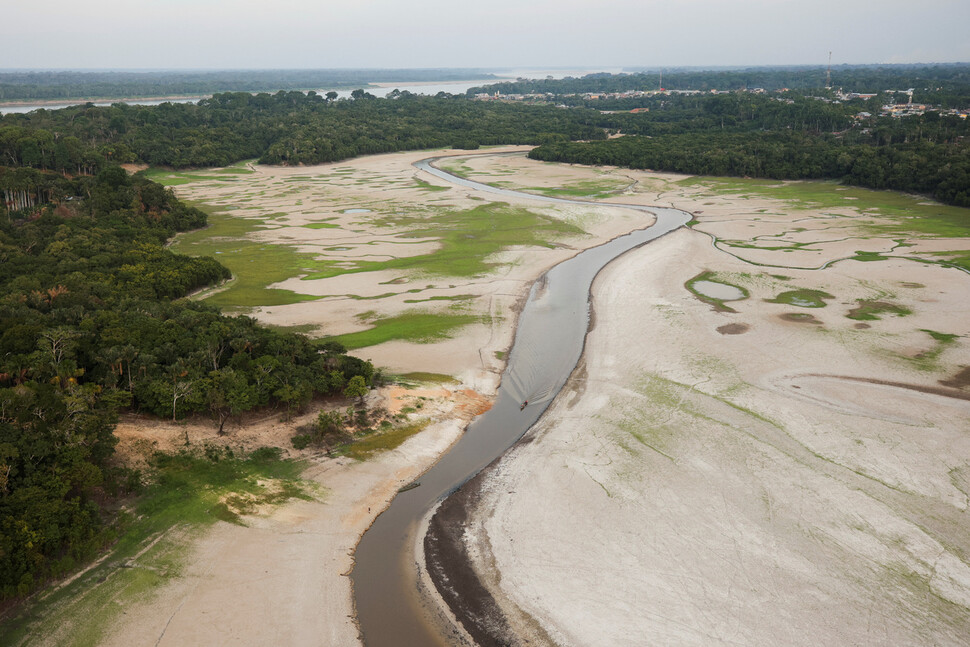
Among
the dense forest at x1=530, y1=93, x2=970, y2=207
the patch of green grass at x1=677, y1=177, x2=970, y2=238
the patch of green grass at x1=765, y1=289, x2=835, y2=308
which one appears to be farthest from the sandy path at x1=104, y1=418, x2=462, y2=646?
the dense forest at x1=530, y1=93, x2=970, y2=207

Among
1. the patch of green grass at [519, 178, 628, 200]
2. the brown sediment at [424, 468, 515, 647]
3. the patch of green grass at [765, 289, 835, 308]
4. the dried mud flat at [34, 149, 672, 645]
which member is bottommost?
the brown sediment at [424, 468, 515, 647]

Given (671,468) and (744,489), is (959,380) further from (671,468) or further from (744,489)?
(671,468)

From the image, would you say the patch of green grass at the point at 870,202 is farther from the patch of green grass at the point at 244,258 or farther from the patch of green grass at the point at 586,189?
the patch of green grass at the point at 244,258

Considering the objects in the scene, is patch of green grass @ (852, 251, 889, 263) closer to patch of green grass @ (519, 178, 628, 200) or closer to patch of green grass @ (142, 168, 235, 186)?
patch of green grass @ (519, 178, 628, 200)

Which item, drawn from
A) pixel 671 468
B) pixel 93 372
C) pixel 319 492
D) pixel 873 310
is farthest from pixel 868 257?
pixel 93 372

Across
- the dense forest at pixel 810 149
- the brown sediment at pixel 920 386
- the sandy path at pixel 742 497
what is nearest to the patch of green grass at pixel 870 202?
the dense forest at pixel 810 149

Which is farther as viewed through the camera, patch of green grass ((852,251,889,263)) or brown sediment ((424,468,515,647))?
patch of green grass ((852,251,889,263))
